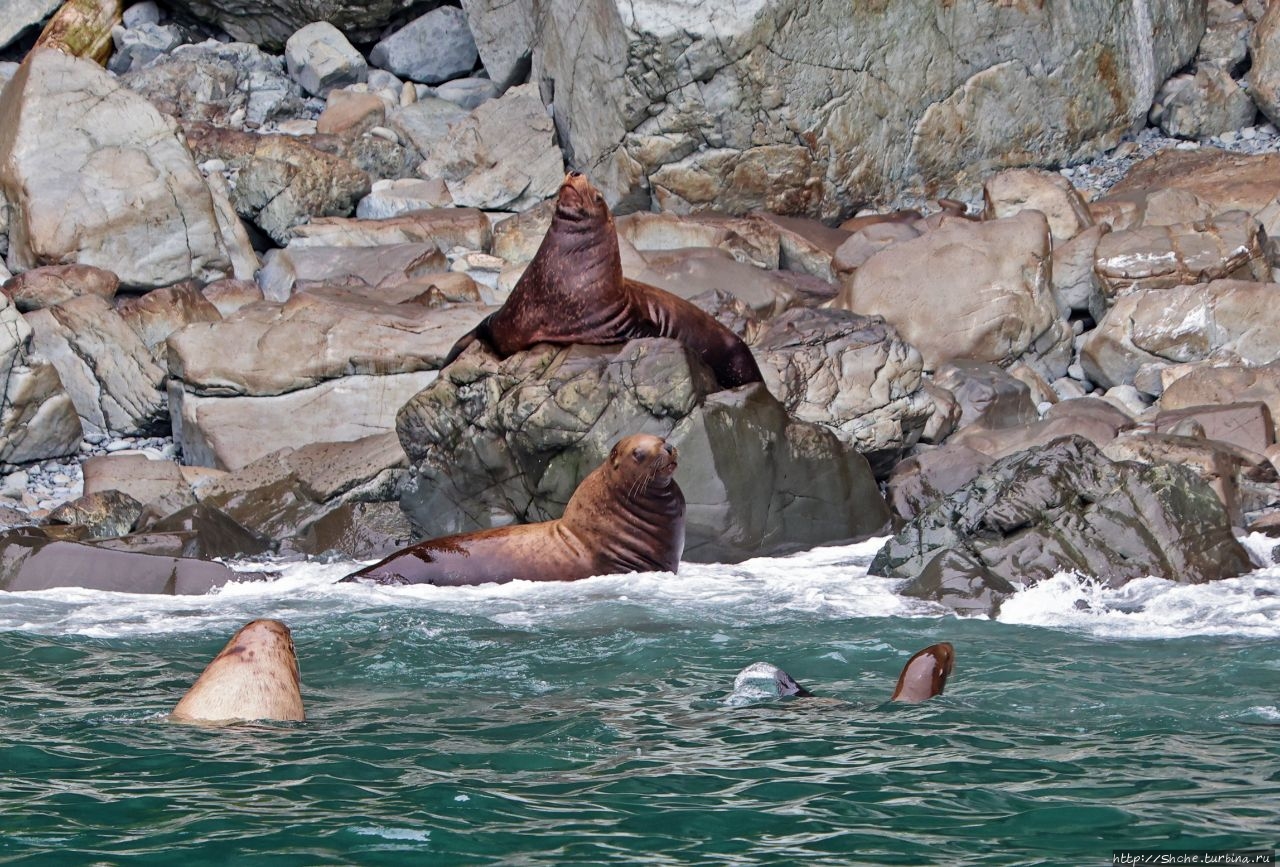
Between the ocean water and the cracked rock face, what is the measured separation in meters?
12.7

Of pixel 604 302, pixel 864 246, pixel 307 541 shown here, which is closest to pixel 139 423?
pixel 307 541

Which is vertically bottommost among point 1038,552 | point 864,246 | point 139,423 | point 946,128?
point 1038,552

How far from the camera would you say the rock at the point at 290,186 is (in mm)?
20422

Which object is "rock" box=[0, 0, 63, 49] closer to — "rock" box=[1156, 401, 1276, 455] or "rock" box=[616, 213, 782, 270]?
"rock" box=[616, 213, 782, 270]

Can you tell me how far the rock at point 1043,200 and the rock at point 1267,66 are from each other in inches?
186

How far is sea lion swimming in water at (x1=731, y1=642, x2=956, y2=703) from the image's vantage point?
5.76 metres

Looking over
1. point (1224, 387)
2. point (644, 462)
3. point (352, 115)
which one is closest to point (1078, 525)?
point (644, 462)

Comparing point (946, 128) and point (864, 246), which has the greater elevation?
point (946, 128)

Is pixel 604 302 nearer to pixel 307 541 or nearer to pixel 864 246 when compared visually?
pixel 307 541

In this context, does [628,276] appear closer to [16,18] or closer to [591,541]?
[591,541]

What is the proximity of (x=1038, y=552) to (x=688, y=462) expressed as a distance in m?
2.67

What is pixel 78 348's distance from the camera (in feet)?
50.3

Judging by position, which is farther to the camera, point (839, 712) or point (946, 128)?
point (946, 128)

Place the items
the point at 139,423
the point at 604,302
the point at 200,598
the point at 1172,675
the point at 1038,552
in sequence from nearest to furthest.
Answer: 1. the point at 1172,675
2. the point at 1038,552
3. the point at 200,598
4. the point at 604,302
5. the point at 139,423
